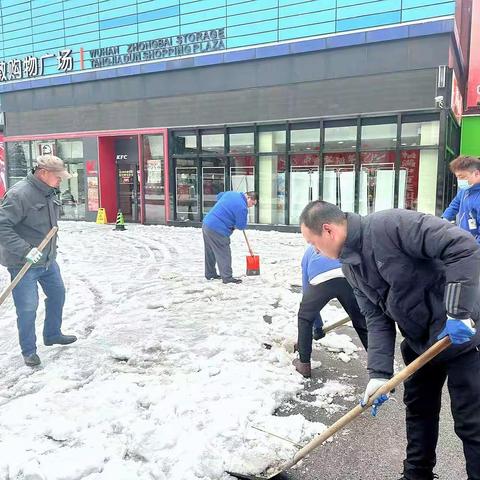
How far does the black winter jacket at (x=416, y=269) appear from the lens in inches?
84.3

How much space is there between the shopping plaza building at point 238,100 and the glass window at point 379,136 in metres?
0.03

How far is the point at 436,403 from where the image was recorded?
2.67 meters

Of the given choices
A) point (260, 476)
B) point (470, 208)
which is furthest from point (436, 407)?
point (470, 208)

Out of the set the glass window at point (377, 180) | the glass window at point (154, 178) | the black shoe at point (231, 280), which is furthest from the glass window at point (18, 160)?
the black shoe at point (231, 280)

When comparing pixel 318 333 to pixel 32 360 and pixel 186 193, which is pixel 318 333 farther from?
pixel 186 193

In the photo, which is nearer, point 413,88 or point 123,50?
point 413,88

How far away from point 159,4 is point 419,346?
16137 mm

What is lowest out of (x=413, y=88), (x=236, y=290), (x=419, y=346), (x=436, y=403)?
(x=236, y=290)

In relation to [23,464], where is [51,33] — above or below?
above

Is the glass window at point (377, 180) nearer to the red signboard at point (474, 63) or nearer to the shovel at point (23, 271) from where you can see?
the red signboard at point (474, 63)

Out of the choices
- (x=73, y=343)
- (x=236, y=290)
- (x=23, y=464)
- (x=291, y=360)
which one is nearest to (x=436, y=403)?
(x=291, y=360)

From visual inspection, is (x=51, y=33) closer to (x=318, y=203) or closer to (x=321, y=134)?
(x=321, y=134)

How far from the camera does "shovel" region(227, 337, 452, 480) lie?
2.32 metres

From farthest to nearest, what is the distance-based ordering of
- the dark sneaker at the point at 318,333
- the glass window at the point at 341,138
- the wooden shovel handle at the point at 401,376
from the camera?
1. the glass window at the point at 341,138
2. the dark sneaker at the point at 318,333
3. the wooden shovel handle at the point at 401,376
